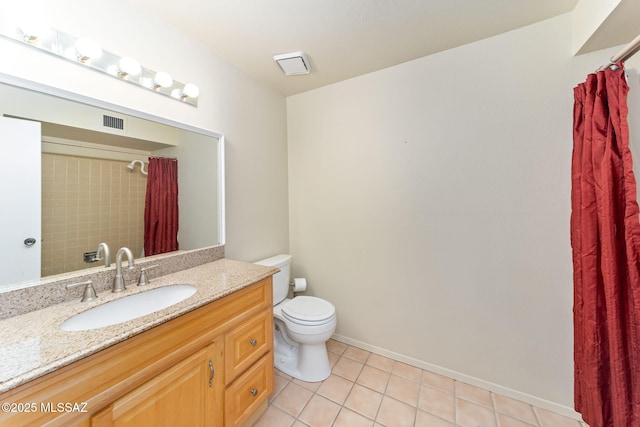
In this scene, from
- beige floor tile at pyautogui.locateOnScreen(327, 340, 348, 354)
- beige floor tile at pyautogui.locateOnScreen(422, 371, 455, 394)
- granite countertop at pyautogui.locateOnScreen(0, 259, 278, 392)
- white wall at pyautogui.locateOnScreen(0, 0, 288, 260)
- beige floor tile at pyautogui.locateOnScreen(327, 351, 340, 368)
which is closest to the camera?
granite countertop at pyautogui.locateOnScreen(0, 259, 278, 392)

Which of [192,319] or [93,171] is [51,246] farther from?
[192,319]

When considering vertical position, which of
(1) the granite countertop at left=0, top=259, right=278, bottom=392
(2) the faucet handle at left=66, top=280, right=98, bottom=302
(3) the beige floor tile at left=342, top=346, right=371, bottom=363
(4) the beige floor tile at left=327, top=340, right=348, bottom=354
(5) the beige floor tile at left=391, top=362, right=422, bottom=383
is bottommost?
(5) the beige floor tile at left=391, top=362, right=422, bottom=383

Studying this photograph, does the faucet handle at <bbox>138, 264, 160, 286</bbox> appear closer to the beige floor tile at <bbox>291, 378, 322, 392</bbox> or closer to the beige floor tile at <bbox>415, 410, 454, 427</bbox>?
the beige floor tile at <bbox>291, 378, 322, 392</bbox>

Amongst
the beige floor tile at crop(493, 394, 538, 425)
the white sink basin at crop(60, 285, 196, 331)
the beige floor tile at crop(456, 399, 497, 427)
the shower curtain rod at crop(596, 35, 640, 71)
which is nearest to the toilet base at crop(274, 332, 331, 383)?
the beige floor tile at crop(456, 399, 497, 427)

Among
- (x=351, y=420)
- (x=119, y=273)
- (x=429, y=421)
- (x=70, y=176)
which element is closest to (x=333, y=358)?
(x=351, y=420)

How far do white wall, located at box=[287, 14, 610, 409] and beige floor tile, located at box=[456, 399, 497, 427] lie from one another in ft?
0.67

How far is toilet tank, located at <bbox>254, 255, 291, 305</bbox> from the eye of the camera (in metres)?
1.86

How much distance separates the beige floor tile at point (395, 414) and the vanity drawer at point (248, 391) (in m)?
0.67

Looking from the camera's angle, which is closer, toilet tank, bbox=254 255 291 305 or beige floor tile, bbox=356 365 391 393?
beige floor tile, bbox=356 365 391 393

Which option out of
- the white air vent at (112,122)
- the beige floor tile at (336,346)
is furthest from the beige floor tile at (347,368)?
the white air vent at (112,122)

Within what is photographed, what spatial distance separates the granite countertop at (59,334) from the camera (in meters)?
0.59

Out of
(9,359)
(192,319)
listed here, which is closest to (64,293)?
(9,359)

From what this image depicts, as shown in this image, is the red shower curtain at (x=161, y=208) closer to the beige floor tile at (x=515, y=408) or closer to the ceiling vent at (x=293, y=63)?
the ceiling vent at (x=293, y=63)

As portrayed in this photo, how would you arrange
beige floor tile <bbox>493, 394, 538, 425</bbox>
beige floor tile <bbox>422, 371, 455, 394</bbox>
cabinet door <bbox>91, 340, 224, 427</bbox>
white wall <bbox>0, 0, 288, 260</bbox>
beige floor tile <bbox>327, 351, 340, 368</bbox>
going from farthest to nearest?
beige floor tile <bbox>327, 351, 340, 368</bbox>, beige floor tile <bbox>422, 371, 455, 394</bbox>, beige floor tile <bbox>493, 394, 538, 425</bbox>, white wall <bbox>0, 0, 288, 260</bbox>, cabinet door <bbox>91, 340, 224, 427</bbox>
